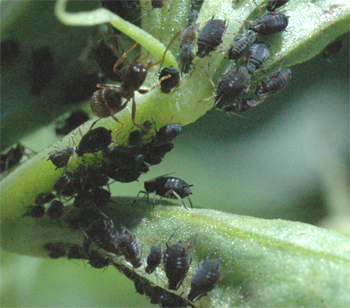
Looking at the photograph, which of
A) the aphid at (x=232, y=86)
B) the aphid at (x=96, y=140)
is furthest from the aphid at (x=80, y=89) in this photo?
the aphid at (x=232, y=86)

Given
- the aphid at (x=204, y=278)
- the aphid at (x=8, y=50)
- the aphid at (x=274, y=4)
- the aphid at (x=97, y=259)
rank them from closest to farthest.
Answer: the aphid at (x=204, y=278) < the aphid at (x=274, y=4) < the aphid at (x=97, y=259) < the aphid at (x=8, y=50)

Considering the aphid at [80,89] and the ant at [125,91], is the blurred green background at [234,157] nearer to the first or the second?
the aphid at [80,89]

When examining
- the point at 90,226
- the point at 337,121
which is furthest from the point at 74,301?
the point at 337,121

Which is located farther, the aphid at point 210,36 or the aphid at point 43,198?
the aphid at point 43,198

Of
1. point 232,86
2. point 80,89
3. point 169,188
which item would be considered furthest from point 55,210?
point 232,86

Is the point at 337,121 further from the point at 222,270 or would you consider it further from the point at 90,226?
the point at 90,226
